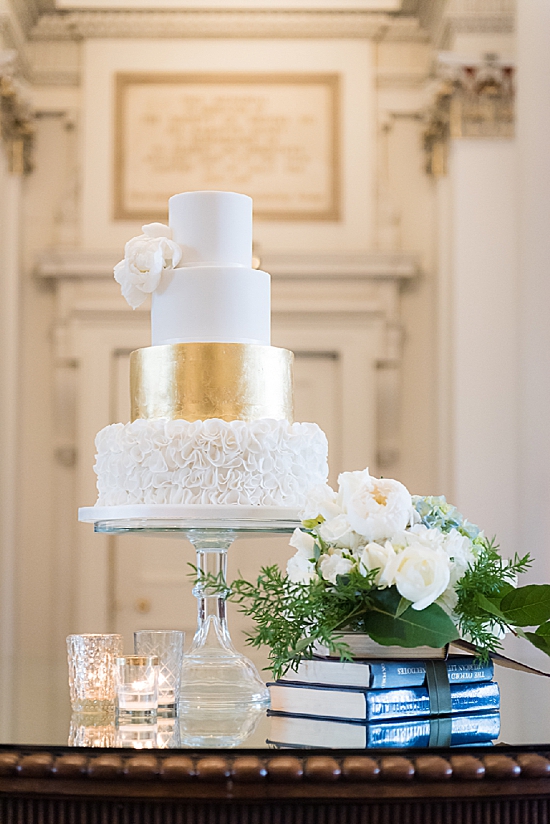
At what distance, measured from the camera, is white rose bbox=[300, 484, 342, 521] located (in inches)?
55.7

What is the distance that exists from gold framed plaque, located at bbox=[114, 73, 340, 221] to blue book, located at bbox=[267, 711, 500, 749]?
14.2 feet

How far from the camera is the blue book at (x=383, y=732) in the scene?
3.94ft

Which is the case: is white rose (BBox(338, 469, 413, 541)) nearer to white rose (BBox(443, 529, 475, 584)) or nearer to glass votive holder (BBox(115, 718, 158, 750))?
white rose (BBox(443, 529, 475, 584))

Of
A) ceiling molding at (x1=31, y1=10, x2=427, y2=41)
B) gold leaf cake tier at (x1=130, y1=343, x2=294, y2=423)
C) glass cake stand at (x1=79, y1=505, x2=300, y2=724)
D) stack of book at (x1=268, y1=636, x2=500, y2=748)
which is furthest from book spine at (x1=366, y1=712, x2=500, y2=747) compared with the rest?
ceiling molding at (x1=31, y1=10, x2=427, y2=41)

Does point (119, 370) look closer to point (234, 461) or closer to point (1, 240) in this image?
point (1, 240)

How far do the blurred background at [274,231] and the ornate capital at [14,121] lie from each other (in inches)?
0.6

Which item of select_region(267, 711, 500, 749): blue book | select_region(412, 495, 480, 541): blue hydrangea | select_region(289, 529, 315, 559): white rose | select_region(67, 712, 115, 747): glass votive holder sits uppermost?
select_region(412, 495, 480, 541): blue hydrangea

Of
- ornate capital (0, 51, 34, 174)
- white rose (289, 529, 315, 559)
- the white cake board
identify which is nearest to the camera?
white rose (289, 529, 315, 559)

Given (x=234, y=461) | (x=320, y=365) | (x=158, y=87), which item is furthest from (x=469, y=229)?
(x=234, y=461)

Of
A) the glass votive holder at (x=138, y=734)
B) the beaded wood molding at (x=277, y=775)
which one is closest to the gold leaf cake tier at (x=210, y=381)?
the glass votive holder at (x=138, y=734)

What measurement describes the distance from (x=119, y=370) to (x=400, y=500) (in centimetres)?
406

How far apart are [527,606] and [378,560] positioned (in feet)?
0.75


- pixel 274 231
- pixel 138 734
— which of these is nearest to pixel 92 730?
pixel 138 734

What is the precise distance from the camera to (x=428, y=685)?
1320 mm
